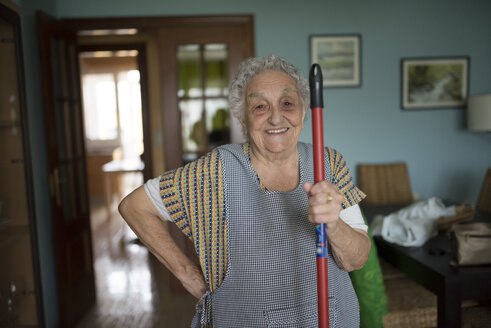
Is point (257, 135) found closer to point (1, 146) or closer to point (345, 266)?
point (345, 266)

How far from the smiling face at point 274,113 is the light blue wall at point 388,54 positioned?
2.14 meters

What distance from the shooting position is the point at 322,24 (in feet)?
10.6

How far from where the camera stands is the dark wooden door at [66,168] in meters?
2.62

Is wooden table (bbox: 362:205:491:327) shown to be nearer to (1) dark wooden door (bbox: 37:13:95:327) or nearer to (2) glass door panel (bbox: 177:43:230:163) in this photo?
(2) glass door panel (bbox: 177:43:230:163)

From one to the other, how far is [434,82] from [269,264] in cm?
299

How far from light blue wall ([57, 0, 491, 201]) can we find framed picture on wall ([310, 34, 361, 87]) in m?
0.05

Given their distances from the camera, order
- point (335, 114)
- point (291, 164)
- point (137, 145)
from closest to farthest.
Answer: point (291, 164) → point (335, 114) → point (137, 145)

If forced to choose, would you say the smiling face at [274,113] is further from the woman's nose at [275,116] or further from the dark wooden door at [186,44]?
the dark wooden door at [186,44]

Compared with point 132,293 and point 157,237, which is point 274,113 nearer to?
point 157,237

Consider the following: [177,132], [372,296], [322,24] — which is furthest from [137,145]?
[372,296]

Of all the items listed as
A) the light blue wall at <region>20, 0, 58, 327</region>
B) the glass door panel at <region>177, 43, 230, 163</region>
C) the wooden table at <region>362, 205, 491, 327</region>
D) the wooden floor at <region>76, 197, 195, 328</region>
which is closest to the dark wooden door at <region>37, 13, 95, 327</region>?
the light blue wall at <region>20, 0, 58, 327</region>

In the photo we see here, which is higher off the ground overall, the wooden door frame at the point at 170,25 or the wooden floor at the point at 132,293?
the wooden door frame at the point at 170,25

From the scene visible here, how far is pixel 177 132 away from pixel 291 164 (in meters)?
2.23

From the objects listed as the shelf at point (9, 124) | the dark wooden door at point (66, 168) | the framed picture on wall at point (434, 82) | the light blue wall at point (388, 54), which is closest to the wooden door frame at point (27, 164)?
the shelf at point (9, 124)
